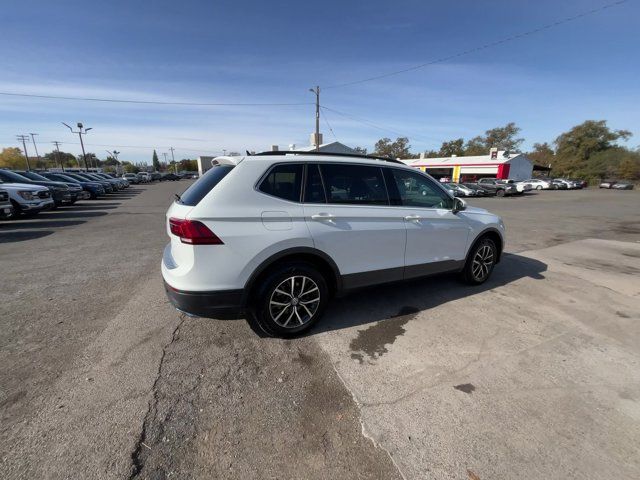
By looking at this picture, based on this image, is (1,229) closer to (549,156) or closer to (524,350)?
(524,350)

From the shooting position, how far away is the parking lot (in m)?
1.90

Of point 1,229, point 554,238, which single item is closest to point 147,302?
point 1,229

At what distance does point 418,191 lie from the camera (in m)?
4.03

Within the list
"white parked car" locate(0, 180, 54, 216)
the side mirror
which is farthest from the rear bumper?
"white parked car" locate(0, 180, 54, 216)

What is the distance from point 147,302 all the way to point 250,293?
205cm

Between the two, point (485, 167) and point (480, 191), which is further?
point (485, 167)

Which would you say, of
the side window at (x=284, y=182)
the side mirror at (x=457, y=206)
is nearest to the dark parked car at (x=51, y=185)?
the side window at (x=284, y=182)

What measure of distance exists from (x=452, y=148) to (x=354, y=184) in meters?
102

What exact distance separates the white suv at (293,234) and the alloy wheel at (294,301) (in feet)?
0.04

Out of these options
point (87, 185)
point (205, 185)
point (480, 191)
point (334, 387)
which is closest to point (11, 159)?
point (87, 185)

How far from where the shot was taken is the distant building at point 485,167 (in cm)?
4322

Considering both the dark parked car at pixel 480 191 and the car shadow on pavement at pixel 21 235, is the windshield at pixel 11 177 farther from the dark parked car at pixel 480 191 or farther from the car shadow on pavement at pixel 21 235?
the dark parked car at pixel 480 191

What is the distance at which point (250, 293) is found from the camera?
295cm

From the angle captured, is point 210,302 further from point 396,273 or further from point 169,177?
point 169,177
